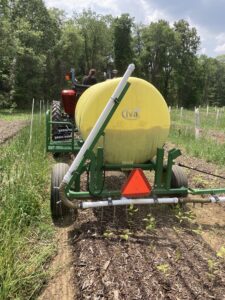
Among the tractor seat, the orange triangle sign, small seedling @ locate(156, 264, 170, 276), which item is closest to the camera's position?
small seedling @ locate(156, 264, 170, 276)

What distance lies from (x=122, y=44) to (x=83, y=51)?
777 centimetres

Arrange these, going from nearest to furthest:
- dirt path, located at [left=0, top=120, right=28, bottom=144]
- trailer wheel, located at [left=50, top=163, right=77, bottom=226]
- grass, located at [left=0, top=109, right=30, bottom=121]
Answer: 1. trailer wheel, located at [left=50, top=163, right=77, bottom=226]
2. dirt path, located at [left=0, top=120, right=28, bottom=144]
3. grass, located at [left=0, top=109, right=30, bottom=121]

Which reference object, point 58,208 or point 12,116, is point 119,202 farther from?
point 12,116

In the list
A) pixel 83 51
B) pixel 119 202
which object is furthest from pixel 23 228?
Result: pixel 83 51

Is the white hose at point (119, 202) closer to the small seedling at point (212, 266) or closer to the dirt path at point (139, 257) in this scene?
the dirt path at point (139, 257)

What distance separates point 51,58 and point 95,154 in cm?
3851

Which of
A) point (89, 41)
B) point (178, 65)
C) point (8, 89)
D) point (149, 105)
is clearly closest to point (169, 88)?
point (178, 65)

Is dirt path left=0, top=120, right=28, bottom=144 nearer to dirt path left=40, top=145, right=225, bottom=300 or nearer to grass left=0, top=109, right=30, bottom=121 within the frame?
grass left=0, top=109, right=30, bottom=121

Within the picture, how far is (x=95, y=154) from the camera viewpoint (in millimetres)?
4840

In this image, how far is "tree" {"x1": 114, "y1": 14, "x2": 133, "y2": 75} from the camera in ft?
175

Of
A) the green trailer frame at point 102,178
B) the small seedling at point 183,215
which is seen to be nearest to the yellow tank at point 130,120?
the green trailer frame at point 102,178

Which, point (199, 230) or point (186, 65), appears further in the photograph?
point (186, 65)

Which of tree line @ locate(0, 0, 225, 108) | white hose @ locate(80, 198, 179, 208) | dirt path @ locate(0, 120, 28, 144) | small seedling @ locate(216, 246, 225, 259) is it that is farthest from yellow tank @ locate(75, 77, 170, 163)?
tree line @ locate(0, 0, 225, 108)

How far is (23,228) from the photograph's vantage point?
4203mm
